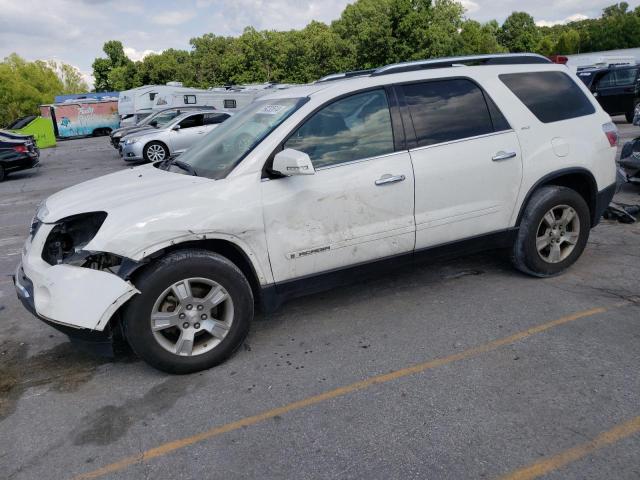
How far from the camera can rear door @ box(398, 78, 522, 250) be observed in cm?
400

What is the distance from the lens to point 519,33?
75.3m

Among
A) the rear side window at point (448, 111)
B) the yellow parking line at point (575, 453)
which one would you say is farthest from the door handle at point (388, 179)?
the yellow parking line at point (575, 453)

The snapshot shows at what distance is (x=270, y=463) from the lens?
261cm

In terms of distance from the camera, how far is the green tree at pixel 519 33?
7344 cm

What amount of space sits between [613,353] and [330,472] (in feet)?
6.80

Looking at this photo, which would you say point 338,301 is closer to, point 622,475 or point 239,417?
point 239,417

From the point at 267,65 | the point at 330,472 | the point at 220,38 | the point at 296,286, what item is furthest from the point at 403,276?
the point at 220,38

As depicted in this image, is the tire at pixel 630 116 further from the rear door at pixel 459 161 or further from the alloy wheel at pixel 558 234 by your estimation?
the rear door at pixel 459 161

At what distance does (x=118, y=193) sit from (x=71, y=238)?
0.46 m

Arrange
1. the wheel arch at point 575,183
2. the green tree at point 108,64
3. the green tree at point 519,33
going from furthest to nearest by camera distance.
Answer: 1. the green tree at point 108,64
2. the green tree at point 519,33
3. the wheel arch at point 575,183

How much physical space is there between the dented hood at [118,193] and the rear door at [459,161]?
161cm

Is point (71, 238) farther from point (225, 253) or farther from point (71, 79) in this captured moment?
point (71, 79)

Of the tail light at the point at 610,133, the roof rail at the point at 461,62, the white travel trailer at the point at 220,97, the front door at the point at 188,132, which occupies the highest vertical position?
the white travel trailer at the point at 220,97

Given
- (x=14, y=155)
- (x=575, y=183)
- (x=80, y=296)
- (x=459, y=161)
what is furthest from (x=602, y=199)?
(x=14, y=155)
